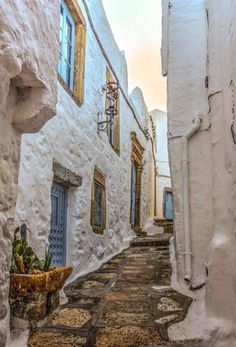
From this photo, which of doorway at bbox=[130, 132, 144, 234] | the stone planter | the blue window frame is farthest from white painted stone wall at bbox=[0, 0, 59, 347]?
doorway at bbox=[130, 132, 144, 234]

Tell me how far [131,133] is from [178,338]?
673cm

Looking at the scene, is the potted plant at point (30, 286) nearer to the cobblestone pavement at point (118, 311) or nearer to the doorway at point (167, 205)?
the cobblestone pavement at point (118, 311)

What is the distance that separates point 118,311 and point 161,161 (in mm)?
12803

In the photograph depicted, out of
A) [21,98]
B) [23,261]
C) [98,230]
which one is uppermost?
[21,98]

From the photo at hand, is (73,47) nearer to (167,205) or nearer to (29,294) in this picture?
(29,294)

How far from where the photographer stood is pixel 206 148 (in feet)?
12.0

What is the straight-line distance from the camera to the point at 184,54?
407 cm

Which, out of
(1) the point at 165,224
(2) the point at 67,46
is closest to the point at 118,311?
(2) the point at 67,46

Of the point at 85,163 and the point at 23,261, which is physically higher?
the point at 85,163

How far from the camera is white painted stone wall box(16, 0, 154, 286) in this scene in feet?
10.9

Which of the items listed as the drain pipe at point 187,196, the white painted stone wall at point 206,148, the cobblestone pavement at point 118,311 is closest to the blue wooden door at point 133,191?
the cobblestone pavement at point 118,311

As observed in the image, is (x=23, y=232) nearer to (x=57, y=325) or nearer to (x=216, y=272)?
(x=57, y=325)

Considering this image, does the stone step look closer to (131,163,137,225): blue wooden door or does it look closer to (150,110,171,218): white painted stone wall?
(131,163,137,225): blue wooden door

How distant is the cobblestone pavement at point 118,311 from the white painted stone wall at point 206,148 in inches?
7.2
